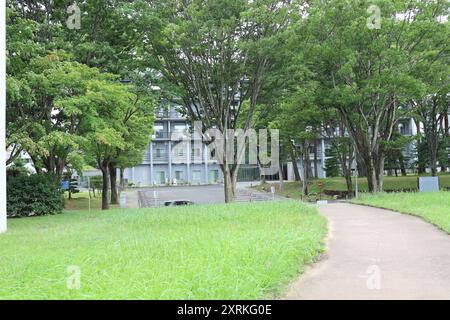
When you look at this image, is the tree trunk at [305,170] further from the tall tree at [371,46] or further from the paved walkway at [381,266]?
the paved walkway at [381,266]

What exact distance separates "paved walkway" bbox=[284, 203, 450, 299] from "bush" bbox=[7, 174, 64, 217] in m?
12.8

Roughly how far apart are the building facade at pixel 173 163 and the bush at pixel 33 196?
44.4 metres

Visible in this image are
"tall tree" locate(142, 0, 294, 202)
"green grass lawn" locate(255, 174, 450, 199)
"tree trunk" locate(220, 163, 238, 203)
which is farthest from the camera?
"green grass lawn" locate(255, 174, 450, 199)

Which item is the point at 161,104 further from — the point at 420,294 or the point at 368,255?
the point at 420,294

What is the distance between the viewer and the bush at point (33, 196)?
19328mm

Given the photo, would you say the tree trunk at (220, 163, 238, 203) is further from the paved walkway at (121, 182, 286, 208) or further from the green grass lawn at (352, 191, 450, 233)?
the paved walkway at (121, 182, 286, 208)

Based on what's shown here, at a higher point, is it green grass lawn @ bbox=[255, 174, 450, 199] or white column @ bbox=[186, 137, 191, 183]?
white column @ bbox=[186, 137, 191, 183]

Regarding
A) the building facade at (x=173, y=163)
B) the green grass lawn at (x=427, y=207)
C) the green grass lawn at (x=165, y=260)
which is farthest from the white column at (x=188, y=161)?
the green grass lawn at (x=165, y=260)

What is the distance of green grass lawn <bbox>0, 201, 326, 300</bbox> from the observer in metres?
5.28

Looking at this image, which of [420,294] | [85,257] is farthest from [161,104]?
[420,294]

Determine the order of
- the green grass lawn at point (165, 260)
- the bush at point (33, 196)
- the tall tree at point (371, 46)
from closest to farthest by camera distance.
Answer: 1. the green grass lawn at point (165, 260)
2. the bush at point (33, 196)
3. the tall tree at point (371, 46)

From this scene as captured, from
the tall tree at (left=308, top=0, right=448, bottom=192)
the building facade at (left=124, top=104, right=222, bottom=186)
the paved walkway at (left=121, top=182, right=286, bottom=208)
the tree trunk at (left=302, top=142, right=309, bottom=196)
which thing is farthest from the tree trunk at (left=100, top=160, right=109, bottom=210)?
the building facade at (left=124, top=104, right=222, bottom=186)

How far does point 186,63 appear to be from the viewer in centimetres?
2178

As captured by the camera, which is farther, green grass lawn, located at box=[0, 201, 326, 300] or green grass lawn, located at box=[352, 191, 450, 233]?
green grass lawn, located at box=[352, 191, 450, 233]
